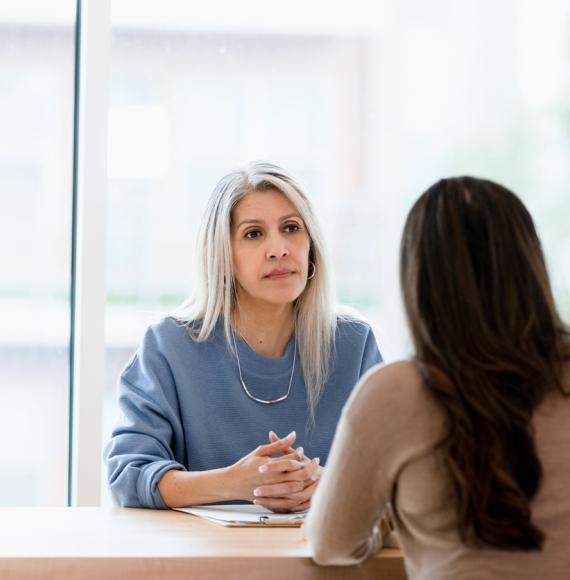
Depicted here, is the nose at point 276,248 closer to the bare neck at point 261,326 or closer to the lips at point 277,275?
the lips at point 277,275

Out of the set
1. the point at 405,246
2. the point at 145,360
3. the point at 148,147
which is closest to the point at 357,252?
the point at 148,147

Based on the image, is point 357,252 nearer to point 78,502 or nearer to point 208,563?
point 78,502

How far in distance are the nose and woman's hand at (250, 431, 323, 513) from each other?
1.49 ft

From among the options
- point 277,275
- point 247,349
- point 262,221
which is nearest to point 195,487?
point 247,349

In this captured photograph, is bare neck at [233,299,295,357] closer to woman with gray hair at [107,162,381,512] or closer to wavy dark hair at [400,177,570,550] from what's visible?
woman with gray hair at [107,162,381,512]

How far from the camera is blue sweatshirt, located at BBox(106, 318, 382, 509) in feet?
6.19

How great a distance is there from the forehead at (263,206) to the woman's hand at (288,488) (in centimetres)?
55

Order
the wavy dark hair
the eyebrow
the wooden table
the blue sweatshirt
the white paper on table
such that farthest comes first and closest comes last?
the eyebrow < the blue sweatshirt < the white paper on table < the wooden table < the wavy dark hair

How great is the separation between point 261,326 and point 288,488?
0.47 meters

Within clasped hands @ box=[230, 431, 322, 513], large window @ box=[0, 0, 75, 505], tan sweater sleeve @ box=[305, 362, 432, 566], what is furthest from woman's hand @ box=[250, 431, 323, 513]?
large window @ box=[0, 0, 75, 505]

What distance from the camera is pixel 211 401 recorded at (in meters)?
1.94

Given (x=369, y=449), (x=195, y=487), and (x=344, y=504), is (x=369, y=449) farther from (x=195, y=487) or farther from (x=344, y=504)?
(x=195, y=487)

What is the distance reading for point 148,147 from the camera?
258 cm

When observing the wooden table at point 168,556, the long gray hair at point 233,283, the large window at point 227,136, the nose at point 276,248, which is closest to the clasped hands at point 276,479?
the wooden table at point 168,556
